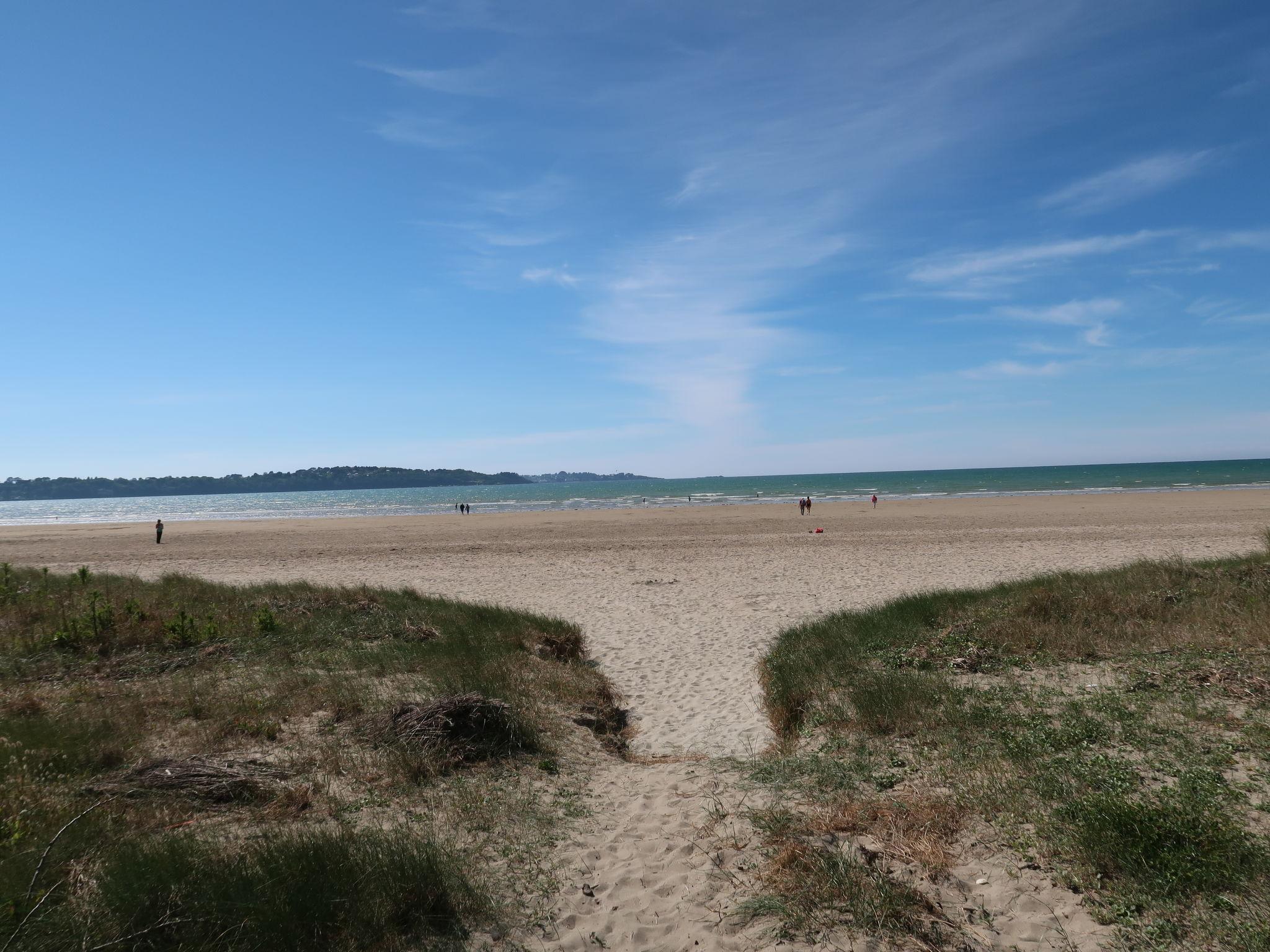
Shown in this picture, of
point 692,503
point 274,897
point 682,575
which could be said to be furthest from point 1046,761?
point 692,503

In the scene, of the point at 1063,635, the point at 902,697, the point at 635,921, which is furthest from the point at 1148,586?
the point at 635,921

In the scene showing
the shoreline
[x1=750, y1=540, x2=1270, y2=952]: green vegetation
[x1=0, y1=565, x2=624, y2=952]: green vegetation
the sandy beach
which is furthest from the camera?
the shoreline

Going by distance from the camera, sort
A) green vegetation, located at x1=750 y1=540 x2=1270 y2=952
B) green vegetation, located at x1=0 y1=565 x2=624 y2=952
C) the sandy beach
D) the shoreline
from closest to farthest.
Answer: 1. green vegetation, located at x1=0 y1=565 x2=624 y2=952
2. green vegetation, located at x1=750 y1=540 x2=1270 y2=952
3. the sandy beach
4. the shoreline

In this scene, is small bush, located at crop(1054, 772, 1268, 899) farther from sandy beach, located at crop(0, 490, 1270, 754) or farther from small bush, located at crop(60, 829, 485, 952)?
small bush, located at crop(60, 829, 485, 952)

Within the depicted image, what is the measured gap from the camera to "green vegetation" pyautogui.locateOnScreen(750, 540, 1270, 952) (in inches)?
155

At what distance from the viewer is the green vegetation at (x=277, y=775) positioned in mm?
3816

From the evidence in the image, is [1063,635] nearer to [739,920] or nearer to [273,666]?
[739,920]

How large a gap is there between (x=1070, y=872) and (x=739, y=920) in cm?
210

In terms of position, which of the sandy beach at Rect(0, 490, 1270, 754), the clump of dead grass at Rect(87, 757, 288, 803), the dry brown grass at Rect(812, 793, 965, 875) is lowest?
the sandy beach at Rect(0, 490, 1270, 754)

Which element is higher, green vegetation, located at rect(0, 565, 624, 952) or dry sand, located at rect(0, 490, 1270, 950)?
green vegetation, located at rect(0, 565, 624, 952)

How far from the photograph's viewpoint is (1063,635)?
936 centimetres

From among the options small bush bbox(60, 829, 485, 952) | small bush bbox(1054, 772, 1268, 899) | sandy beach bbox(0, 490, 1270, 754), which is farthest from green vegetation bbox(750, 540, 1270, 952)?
small bush bbox(60, 829, 485, 952)

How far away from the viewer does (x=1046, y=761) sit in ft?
18.3

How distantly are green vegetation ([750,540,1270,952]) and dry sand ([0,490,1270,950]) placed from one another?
0.42 m
